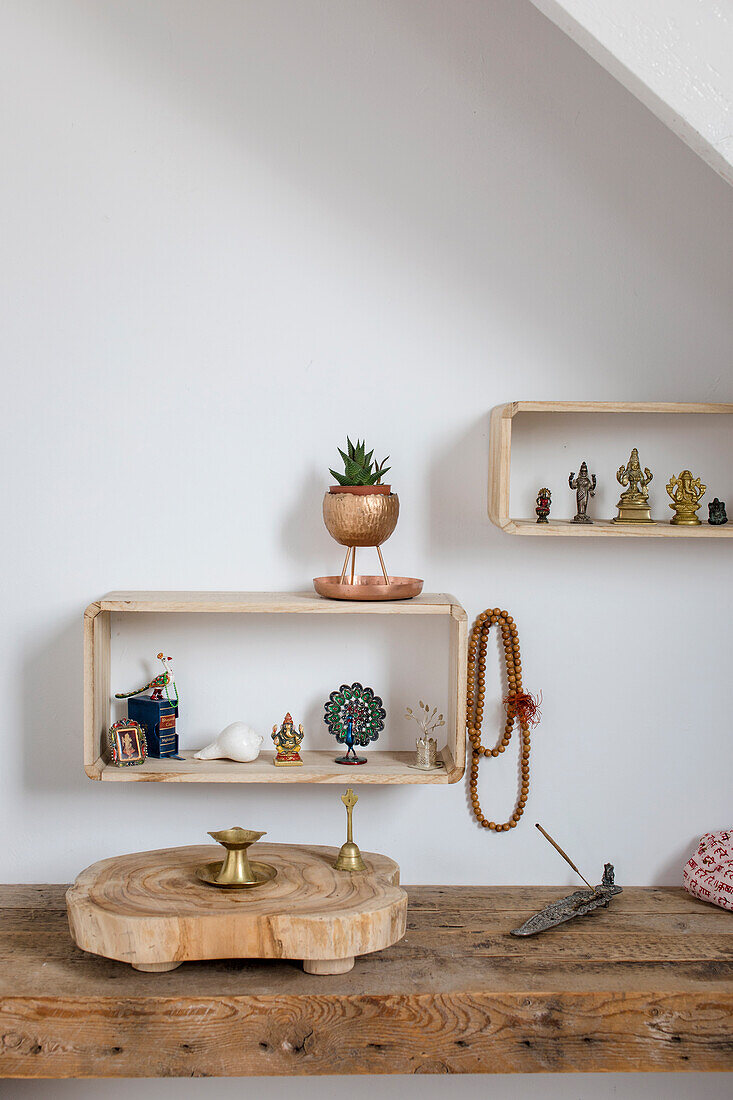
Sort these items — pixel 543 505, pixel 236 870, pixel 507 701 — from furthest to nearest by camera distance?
pixel 507 701, pixel 543 505, pixel 236 870

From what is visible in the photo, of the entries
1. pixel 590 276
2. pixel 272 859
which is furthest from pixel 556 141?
pixel 272 859

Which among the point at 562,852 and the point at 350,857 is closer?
the point at 350,857

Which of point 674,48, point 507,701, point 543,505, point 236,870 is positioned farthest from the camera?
point 507,701

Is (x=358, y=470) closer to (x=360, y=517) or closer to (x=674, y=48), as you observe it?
(x=360, y=517)

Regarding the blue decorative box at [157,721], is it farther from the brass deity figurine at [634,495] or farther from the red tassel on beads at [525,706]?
the brass deity figurine at [634,495]

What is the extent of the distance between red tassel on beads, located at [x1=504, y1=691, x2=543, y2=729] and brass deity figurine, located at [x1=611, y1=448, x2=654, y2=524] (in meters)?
0.40

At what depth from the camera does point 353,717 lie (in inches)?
77.5

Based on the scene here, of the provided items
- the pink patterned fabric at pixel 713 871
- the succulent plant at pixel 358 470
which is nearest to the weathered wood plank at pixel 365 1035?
the pink patterned fabric at pixel 713 871

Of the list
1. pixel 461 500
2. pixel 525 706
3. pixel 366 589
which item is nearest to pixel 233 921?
pixel 366 589

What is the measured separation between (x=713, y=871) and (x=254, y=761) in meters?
0.94

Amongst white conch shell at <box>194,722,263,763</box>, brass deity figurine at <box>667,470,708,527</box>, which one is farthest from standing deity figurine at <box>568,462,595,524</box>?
white conch shell at <box>194,722,263,763</box>

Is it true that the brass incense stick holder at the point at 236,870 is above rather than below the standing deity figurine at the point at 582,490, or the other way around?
below

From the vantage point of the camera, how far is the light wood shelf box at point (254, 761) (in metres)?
1.84

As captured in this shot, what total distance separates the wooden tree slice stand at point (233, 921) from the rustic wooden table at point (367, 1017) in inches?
1.9
